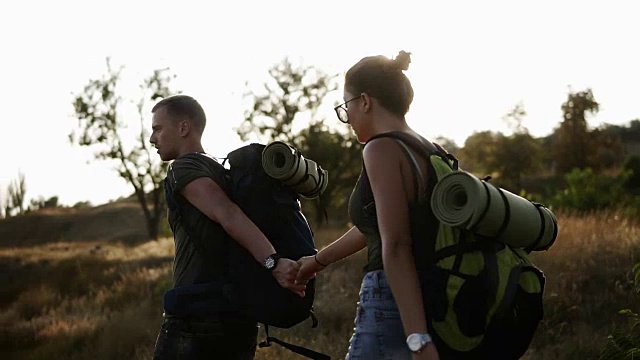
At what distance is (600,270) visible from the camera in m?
9.91

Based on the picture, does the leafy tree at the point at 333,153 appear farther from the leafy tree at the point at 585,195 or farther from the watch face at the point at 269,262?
the watch face at the point at 269,262

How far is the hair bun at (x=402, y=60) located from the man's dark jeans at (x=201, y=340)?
1.43 m

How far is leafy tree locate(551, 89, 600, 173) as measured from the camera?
48562 mm

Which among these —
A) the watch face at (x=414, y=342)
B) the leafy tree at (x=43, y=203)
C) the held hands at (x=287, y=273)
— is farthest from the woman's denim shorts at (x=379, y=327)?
the leafy tree at (x=43, y=203)

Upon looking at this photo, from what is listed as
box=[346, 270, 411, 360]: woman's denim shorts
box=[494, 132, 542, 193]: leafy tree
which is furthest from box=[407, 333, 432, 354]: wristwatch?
box=[494, 132, 542, 193]: leafy tree

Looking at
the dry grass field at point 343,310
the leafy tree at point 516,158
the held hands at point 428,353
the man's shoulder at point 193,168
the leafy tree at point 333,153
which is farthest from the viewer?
the leafy tree at point 516,158

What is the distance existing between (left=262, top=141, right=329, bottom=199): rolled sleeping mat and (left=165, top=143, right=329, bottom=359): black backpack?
49 millimetres

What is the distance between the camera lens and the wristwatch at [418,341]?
2770 mm

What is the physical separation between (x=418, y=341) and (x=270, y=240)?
128cm

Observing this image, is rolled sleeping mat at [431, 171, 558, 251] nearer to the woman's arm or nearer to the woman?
the woman

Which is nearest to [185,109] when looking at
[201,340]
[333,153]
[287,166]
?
[287,166]

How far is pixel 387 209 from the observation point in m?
2.81

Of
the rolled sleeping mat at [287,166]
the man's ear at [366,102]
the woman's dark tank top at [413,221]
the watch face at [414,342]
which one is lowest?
the watch face at [414,342]

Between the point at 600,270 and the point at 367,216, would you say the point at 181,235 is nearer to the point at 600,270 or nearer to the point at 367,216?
the point at 367,216
